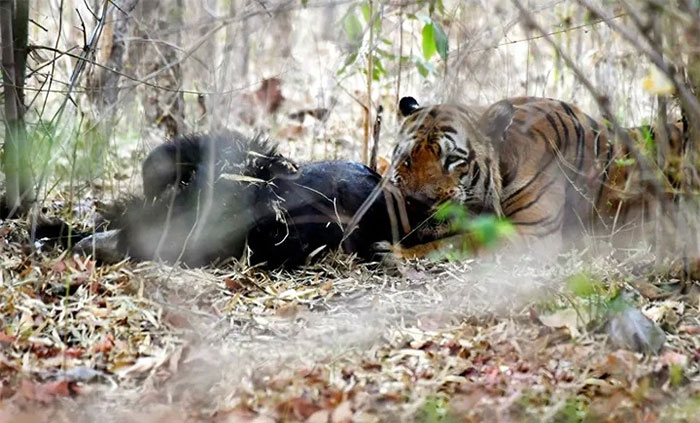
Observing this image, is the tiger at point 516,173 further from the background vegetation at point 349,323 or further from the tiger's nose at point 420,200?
the background vegetation at point 349,323

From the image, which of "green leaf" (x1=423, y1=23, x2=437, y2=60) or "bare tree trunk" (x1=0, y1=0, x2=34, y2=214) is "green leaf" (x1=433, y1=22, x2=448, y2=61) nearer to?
"green leaf" (x1=423, y1=23, x2=437, y2=60)

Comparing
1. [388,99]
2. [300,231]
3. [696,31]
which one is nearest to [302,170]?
[300,231]

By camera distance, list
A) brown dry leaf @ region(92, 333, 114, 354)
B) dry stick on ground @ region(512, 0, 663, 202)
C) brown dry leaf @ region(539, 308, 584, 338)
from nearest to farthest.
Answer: dry stick on ground @ region(512, 0, 663, 202) → brown dry leaf @ region(92, 333, 114, 354) → brown dry leaf @ region(539, 308, 584, 338)

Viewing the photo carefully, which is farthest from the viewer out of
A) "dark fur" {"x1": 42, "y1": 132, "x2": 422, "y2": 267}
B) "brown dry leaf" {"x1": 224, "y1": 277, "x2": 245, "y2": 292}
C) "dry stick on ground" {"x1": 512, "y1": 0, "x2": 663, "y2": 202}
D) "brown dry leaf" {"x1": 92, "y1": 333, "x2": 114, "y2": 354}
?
"dark fur" {"x1": 42, "y1": 132, "x2": 422, "y2": 267}

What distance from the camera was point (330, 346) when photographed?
3.53m

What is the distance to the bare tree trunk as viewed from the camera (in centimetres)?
447

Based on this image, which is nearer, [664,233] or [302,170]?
[664,233]

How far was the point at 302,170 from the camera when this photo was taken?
15.8ft

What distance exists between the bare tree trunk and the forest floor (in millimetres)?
410

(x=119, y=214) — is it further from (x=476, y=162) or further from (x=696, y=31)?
(x=696, y=31)

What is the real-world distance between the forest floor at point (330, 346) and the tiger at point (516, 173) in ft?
1.72

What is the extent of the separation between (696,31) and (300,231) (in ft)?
A: 7.55

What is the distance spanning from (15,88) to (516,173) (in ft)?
8.84

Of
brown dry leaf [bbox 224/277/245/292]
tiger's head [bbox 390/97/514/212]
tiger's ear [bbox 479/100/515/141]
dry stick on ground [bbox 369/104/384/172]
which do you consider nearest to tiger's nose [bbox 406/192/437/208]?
tiger's head [bbox 390/97/514/212]
